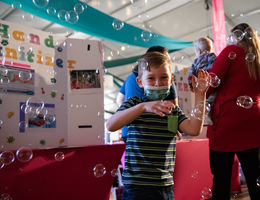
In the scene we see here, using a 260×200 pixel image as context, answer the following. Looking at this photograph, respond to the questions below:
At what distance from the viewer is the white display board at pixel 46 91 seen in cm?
181

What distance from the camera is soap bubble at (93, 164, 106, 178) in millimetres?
1700

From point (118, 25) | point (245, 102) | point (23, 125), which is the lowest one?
point (23, 125)

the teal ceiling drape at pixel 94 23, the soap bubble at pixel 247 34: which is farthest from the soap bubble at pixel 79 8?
the soap bubble at pixel 247 34

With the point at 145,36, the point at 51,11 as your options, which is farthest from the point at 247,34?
the point at 51,11

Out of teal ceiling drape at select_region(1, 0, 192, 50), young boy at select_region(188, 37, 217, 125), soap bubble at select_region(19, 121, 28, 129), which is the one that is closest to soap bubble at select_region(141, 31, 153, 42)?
teal ceiling drape at select_region(1, 0, 192, 50)

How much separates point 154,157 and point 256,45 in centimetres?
91

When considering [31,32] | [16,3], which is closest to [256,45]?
[31,32]

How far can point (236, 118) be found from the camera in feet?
4.34

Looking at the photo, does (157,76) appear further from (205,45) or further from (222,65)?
(205,45)

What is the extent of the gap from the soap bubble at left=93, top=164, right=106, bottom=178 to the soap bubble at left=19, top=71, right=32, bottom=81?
32.1 inches

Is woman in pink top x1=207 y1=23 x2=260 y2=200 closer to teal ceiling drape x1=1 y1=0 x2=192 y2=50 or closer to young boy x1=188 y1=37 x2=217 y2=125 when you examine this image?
young boy x1=188 y1=37 x2=217 y2=125

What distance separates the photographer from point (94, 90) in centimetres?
214

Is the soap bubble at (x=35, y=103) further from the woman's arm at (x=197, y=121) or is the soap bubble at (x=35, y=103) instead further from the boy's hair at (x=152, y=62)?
the woman's arm at (x=197, y=121)

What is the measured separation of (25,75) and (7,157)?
65cm
